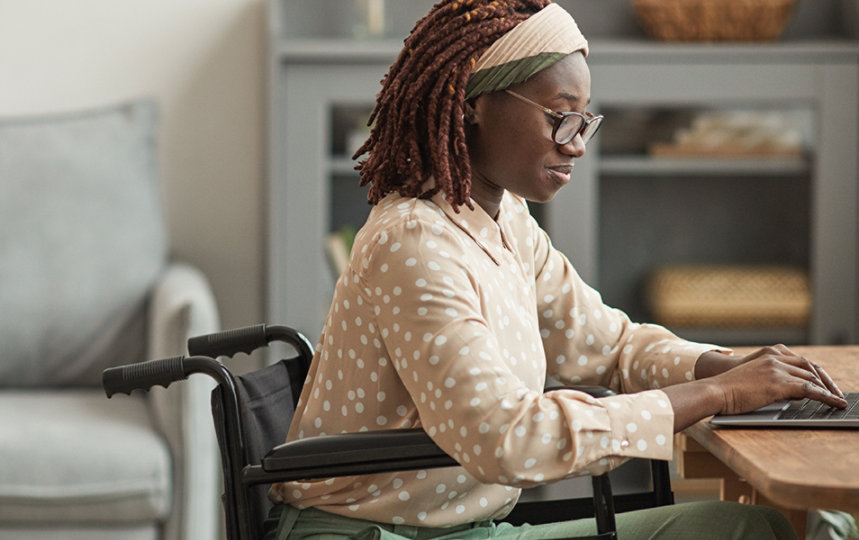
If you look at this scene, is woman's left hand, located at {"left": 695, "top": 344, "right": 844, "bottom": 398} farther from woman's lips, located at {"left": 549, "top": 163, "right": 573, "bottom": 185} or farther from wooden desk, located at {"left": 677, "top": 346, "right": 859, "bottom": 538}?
woman's lips, located at {"left": 549, "top": 163, "right": 573, "bottom": 185}

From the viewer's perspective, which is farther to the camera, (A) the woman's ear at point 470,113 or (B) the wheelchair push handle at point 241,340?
(B) the wheelchair push handle at point 241,340

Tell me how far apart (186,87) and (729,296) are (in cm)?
146

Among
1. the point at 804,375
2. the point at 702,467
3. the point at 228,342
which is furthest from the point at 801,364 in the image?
the point at 228,342

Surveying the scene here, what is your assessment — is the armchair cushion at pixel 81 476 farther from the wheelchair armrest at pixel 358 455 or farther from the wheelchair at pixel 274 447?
the wheelchair armrest at pixel 358 455

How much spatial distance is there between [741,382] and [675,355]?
0.71 feet

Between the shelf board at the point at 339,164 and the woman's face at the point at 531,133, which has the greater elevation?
the woman's face at the point at 531,133

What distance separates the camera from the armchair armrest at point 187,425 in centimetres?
211

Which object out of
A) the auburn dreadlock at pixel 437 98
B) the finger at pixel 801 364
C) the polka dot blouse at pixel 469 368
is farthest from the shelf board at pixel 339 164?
the finger at pixel 801 364

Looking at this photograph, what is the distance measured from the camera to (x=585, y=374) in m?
1.42

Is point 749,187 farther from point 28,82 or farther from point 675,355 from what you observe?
point 28,82

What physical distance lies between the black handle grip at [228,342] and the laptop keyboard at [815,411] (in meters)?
0.63

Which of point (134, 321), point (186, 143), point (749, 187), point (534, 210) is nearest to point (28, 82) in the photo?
point (186, 143)

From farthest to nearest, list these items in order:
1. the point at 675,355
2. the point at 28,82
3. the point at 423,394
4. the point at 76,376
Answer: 1. the point at 28,82
2. the point at 76,376
3. the point at 675,355
4. the point at 423,394

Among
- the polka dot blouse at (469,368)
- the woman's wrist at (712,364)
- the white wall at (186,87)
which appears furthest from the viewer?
the white wall at (186,87)
